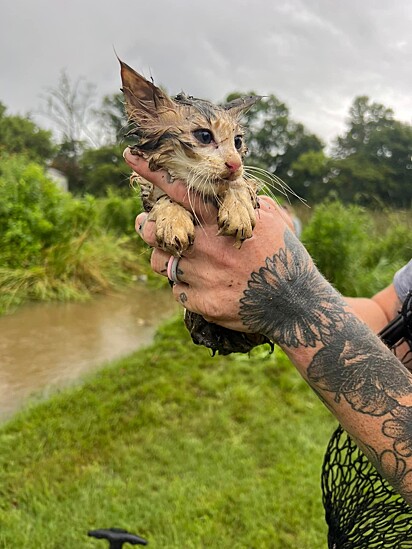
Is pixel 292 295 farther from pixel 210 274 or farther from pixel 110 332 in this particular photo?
pixel 110 332

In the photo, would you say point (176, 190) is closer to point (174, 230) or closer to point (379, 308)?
point (174, 230)

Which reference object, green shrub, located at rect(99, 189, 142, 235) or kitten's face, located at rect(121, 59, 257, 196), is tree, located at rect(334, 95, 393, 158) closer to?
green shrub, located at rect(99, 189, 142, 235)

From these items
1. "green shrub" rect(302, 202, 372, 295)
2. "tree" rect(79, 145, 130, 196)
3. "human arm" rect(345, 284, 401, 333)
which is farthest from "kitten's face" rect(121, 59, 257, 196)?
Result: "tree" rect(79, 145, 130, 196)

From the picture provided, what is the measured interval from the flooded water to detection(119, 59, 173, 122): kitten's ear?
3729mm

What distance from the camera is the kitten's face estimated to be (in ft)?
4.87

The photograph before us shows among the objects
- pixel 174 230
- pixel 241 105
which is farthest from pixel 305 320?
pixel 241 105

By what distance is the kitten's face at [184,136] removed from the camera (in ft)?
4.87

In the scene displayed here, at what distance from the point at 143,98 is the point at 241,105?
35 cm

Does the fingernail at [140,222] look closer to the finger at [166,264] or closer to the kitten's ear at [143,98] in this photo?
the finger at [166,264]

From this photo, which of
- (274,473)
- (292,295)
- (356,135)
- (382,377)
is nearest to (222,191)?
(292,295)

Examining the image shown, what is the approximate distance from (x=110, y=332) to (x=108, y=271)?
119 inches

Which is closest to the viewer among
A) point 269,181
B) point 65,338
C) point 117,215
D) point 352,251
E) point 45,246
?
point 269,181

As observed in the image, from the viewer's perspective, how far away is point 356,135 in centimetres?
3200

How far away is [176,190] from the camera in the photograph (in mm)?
1474
